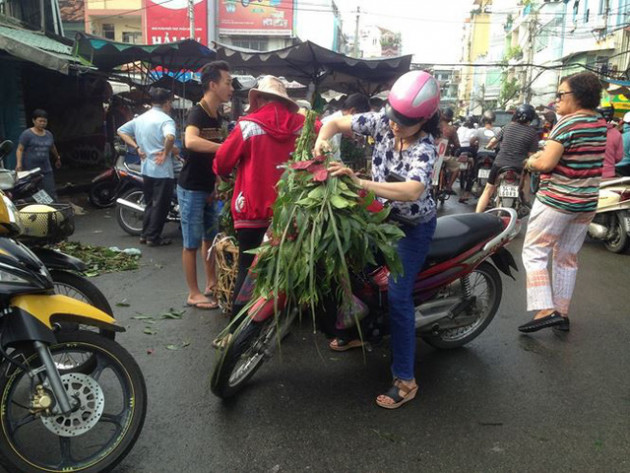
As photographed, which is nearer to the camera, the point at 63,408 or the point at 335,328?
the point at 63,408

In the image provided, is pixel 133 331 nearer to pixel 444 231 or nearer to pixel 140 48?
pixel 444 231

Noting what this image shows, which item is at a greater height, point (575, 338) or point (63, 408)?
point (63, 408)

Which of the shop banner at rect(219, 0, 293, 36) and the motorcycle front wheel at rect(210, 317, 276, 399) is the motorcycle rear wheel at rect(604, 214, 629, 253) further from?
the shop banner at rect(219, 0, 293, 36)

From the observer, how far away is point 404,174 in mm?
2750

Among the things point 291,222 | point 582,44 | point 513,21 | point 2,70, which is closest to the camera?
point 291,222

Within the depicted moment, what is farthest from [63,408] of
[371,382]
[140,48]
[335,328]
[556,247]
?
[140,48]

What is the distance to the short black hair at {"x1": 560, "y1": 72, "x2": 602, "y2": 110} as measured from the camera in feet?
11.9

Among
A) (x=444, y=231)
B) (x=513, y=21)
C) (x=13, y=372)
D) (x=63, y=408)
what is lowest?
(x=63, y=408)

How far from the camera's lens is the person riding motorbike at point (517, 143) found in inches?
299

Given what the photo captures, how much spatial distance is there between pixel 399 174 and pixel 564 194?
5.64 feet

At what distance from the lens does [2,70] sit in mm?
10117

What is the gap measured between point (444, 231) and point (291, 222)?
1.20 m

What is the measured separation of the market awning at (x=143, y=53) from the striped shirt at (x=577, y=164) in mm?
8394

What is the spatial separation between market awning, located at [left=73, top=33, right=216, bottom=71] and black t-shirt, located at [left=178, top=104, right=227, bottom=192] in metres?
6.96
